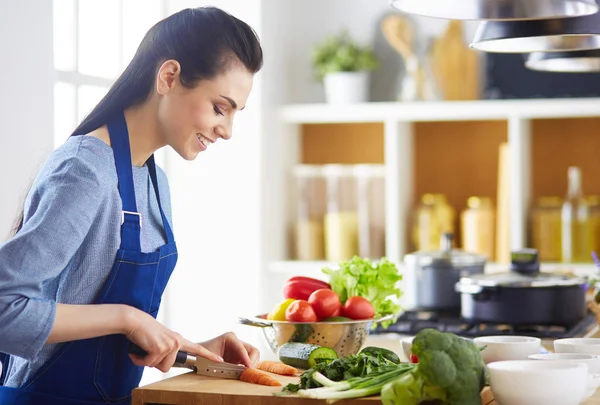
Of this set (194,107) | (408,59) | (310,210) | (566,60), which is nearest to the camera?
(194,107)

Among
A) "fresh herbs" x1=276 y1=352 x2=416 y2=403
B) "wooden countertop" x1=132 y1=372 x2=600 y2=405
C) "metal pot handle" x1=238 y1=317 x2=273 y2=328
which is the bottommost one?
"wooden countertop" x1=132 y1=372 x2=600 y2=405

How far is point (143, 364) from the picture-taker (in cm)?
188

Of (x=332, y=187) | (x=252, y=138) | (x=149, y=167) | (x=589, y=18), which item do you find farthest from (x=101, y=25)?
(x=589, y=18)

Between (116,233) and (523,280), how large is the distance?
1279 mm

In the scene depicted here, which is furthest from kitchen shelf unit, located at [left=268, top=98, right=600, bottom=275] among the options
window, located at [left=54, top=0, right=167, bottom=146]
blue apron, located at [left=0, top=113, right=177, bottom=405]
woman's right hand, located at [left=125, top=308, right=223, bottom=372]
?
woman's right hand, located at [left=125, top=308, right=223, bottom=372]

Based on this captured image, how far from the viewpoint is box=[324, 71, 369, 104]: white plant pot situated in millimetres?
4762

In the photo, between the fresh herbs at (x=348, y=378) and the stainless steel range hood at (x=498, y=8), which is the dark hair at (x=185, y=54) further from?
the fresh herbs at (x=348, y=378)

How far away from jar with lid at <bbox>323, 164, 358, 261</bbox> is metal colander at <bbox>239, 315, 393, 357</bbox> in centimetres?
258

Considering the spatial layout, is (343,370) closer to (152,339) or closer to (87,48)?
(152,339)

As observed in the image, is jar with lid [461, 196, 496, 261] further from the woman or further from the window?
the woman

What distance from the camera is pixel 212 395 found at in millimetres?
1819

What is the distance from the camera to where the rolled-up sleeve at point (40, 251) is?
68.0 inches

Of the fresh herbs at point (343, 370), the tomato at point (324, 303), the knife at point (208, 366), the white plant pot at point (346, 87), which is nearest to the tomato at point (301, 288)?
the tomato at point (324, 303)

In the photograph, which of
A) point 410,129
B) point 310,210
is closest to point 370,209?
point 310,210
